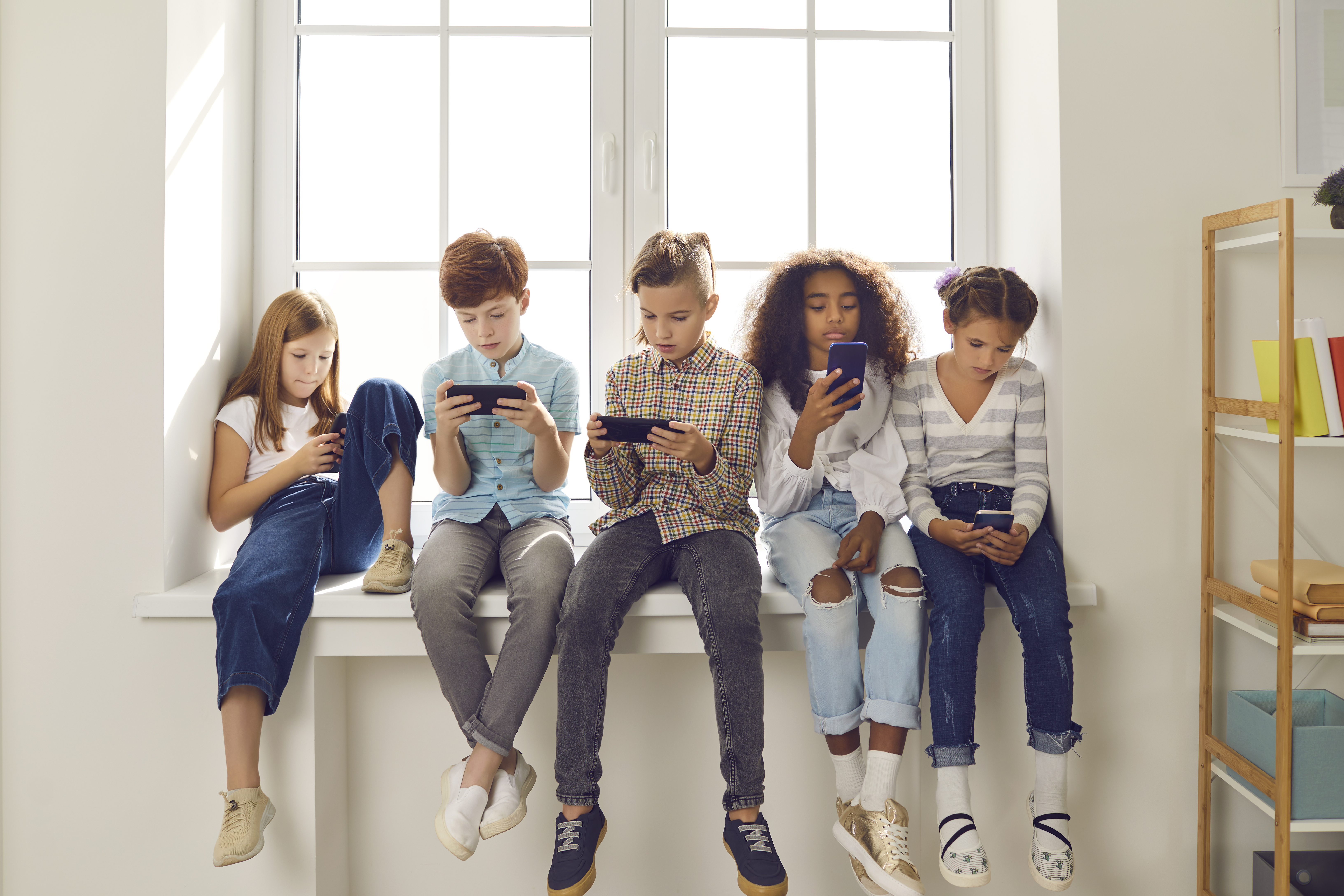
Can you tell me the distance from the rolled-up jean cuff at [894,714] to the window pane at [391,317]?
1.07 m

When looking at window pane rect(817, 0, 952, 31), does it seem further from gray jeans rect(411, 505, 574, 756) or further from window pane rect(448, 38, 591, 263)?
gray jeans rect(411, 505, 574, 756)

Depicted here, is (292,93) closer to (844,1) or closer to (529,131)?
(529,131)

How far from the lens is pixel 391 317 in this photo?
1.94 meters

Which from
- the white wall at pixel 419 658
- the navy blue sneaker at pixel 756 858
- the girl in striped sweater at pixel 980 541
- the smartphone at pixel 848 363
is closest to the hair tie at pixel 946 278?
the girl in striped sweater at pixel 980 541

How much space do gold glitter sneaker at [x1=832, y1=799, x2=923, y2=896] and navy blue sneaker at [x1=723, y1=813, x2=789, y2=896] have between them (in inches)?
5.1

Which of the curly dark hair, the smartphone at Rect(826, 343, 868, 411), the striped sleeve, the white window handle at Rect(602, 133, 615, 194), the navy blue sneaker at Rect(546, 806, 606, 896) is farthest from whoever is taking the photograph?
the white window handle at Rect(602, 133, 615, 194)

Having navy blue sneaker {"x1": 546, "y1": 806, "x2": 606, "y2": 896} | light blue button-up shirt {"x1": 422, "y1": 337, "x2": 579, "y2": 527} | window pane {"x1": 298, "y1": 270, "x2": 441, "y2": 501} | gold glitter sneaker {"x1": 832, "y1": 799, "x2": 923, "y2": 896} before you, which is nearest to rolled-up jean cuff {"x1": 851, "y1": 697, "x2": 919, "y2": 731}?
gold glitter sneaker {"x1": 832, "y1": 799, "x2": 923, "y2": 896}

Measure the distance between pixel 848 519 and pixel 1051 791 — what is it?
0.57 m

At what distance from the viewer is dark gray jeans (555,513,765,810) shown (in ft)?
4.51

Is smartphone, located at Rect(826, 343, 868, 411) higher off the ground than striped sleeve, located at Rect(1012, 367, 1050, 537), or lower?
higher

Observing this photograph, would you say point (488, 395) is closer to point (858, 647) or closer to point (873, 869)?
point (858, 647)

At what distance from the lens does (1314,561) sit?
1551mm

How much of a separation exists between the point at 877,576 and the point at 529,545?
630mm

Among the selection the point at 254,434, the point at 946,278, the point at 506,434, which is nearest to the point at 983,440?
the point at 946,278
